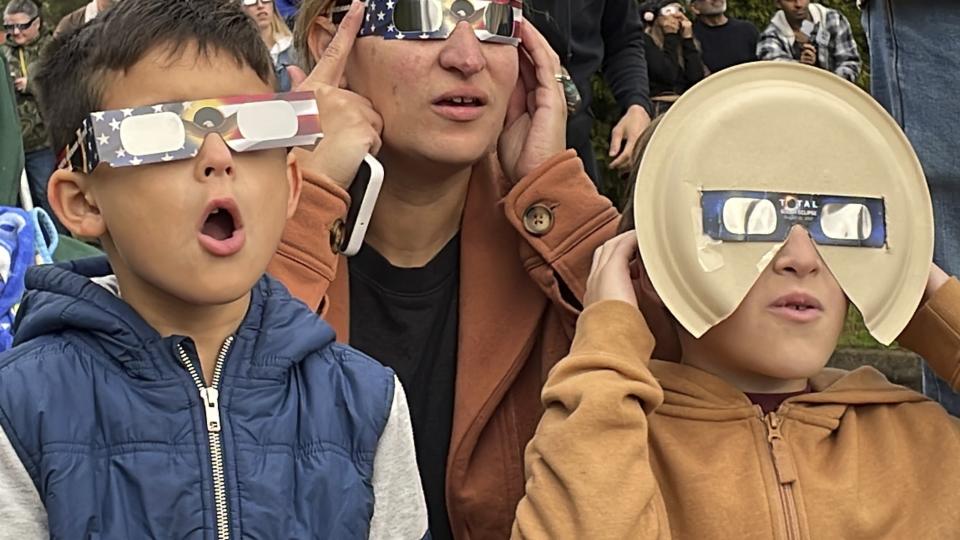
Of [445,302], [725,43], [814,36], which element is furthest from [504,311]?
[814,36]

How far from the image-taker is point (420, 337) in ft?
10.2

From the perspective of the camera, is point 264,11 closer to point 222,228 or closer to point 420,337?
point 420,337

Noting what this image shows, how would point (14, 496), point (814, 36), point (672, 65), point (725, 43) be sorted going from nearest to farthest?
point (14, 496) < point (672, 65) < point (725, 43) < point (814, 36)

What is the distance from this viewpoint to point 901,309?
2697 mm

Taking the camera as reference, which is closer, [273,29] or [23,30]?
[273,29]

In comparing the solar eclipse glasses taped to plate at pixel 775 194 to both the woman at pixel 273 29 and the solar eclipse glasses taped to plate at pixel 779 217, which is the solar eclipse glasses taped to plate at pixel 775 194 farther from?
the woman at pixel 273 29

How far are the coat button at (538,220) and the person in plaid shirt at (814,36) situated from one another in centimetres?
651

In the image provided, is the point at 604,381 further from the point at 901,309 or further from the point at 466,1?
the point at 466,1

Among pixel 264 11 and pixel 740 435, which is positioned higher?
pixel 264 11

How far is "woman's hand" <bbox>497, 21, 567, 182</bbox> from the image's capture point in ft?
10.4

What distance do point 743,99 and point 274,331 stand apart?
0.97 meters

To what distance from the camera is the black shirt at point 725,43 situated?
9188mm

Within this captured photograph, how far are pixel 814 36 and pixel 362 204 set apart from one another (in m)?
7.09

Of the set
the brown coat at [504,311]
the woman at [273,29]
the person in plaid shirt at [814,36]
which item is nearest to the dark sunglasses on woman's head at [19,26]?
the woman at [273,29]
